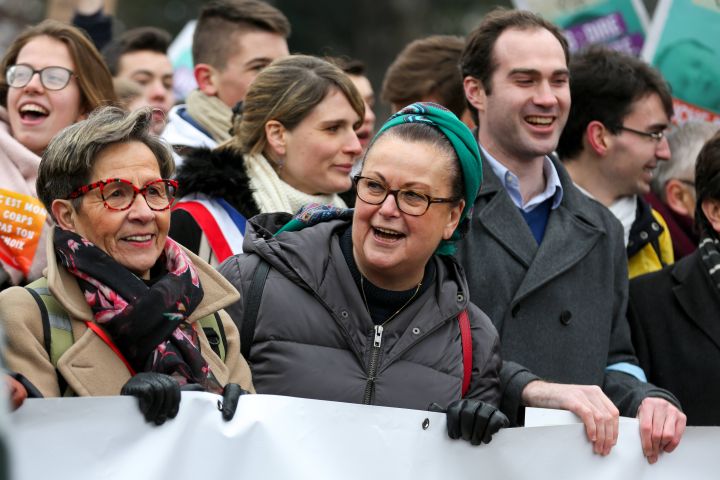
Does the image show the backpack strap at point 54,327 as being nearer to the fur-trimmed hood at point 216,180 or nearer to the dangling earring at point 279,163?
the fur-trimmed hood at point 216,180

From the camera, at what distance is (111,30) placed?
8.64 meters

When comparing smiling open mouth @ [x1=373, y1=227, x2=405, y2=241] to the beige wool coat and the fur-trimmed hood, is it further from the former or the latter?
the fur-trimmed hood

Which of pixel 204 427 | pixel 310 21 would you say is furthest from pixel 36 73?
pixel 310 21

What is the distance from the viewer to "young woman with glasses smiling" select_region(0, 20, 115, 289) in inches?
211

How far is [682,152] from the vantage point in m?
7.23

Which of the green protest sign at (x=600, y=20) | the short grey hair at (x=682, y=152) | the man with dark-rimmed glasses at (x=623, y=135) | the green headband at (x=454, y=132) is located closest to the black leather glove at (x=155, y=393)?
the green headband at (x=454, y=132)

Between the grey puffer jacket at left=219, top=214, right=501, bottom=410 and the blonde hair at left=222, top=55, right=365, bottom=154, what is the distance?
47.6 inches

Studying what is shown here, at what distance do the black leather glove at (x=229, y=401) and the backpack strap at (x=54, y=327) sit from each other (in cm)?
44

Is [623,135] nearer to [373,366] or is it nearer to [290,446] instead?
[373,366]

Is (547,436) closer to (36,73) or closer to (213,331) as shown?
(213,331)

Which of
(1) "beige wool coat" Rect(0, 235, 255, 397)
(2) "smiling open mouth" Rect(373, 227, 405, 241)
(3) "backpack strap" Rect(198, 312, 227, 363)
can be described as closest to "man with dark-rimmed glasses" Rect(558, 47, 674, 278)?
(2) "smiling open mouth" Rect(373, 227, 405, 241)

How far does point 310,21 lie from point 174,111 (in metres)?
Result: 18.6

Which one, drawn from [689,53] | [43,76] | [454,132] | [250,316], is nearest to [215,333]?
[250,316]

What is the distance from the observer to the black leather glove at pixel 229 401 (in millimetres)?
3828
